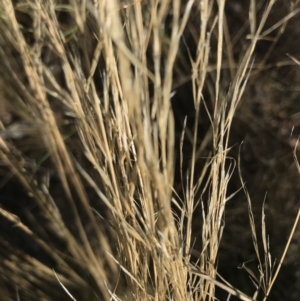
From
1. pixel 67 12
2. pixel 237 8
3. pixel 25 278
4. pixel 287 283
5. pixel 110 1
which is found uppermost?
pixel 110 1

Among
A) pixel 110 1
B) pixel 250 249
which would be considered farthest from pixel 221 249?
pixel 110 1

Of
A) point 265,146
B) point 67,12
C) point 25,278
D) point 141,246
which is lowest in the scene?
point 25,278

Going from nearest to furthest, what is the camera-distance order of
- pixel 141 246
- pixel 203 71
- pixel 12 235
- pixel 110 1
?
pixel 110 1 < pixel 203 71 < pixel 141 246 < pixel 12 235

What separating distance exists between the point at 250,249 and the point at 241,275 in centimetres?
7

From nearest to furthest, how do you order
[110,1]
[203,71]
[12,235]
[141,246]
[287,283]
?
1. [110,1]
2. [203,71]
3. [141,246]
4. [287,283]
5. [12,235]

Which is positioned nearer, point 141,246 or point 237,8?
point 141,246

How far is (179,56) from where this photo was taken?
1.15 m

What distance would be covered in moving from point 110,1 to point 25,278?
93 cm

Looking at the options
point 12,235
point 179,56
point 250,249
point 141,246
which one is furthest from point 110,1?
point 12,235

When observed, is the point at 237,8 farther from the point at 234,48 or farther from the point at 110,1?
the point at 110,1

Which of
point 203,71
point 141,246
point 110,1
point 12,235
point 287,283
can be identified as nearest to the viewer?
point 110,1

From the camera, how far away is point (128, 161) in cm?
62

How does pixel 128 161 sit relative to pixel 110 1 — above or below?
below

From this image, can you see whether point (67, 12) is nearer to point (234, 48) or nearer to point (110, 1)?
point (234, 48)
